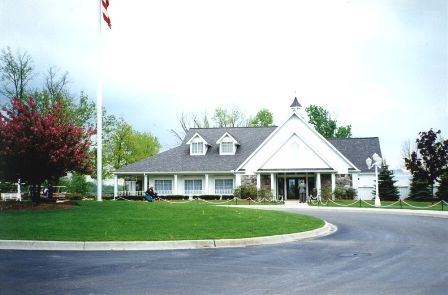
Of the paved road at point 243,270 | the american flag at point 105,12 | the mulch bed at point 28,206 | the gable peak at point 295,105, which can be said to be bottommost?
the paved road at point 243,270

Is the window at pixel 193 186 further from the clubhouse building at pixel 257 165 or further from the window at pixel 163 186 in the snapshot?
the window at pixel 163 186

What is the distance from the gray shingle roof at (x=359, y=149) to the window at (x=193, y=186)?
50.8 feet

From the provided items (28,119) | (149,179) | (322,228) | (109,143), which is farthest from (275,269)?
(109,143)

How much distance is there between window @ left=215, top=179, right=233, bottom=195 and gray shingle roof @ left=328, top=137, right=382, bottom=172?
1285cm

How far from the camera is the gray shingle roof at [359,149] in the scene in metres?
48.5

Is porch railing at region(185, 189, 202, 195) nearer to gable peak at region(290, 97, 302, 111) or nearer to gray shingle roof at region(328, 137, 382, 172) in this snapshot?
gable peak at region(290, 97, 302, 111)

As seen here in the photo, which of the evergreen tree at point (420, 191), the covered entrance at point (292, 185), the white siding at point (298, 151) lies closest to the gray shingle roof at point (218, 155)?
the white siding at point (298, 151)

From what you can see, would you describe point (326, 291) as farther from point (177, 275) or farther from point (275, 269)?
point (177, 275)

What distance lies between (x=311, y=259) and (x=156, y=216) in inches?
319

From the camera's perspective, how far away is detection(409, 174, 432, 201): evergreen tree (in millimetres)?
42125

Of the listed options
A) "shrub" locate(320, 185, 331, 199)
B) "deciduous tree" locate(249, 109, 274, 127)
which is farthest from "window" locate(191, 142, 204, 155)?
"deciduous tree" locate(249, 109, 274, 127)

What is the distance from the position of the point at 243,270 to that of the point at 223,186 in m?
35.7

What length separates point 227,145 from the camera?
155ft

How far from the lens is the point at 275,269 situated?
9859 mm
